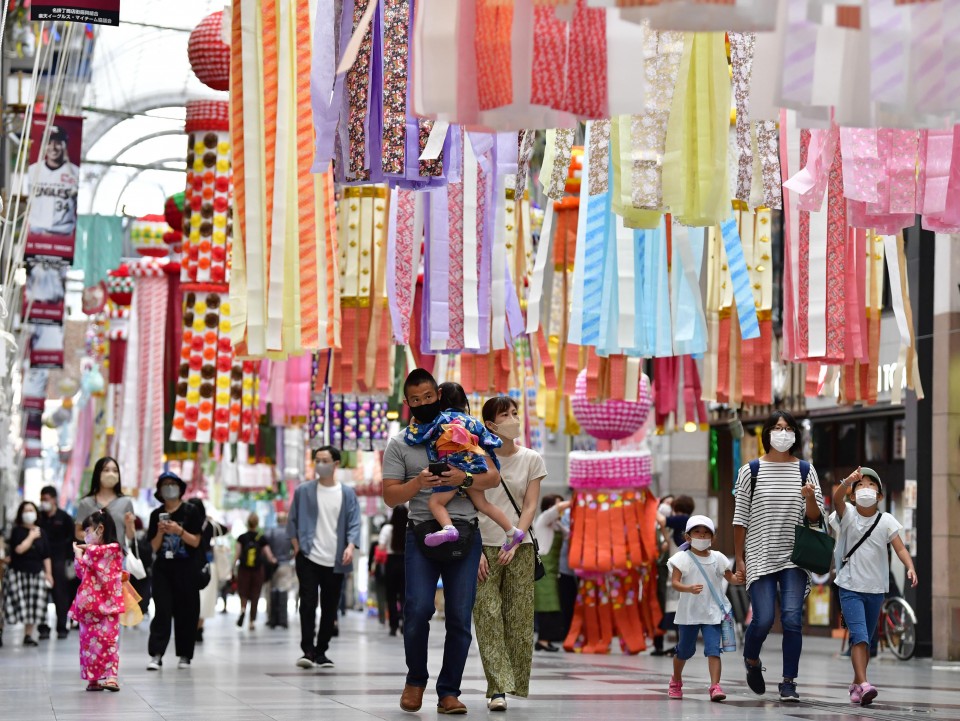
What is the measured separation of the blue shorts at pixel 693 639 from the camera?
9258 millimetres

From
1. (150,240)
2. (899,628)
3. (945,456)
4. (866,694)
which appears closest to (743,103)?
(866,694)

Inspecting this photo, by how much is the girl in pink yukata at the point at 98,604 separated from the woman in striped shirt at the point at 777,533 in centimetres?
374

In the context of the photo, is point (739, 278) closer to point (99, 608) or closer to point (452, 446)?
point (452, 446)

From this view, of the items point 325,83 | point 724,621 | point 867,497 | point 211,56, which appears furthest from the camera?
point 211,56

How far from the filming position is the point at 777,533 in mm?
9070

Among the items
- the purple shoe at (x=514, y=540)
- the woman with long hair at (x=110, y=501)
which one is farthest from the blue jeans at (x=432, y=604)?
the woman with long hair at (x=110, y=501)

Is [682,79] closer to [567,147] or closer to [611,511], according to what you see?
[567,147]

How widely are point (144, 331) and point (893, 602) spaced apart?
9313mm

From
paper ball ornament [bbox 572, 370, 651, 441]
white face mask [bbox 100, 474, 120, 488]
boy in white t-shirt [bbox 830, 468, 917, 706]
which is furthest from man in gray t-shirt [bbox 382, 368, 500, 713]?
paper ball ornament [bbox 572, 370, 651, 441]

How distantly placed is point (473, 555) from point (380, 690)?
2.22 metres

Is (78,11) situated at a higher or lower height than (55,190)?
lower

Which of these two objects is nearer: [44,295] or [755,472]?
[755,472]

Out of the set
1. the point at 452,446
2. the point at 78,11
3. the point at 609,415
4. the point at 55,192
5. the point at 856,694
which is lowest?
the point at 856,694

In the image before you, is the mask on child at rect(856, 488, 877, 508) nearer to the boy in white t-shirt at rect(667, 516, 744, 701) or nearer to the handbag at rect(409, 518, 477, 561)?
the boy in white t-shirt at rect(667, 516, 744, 701)
